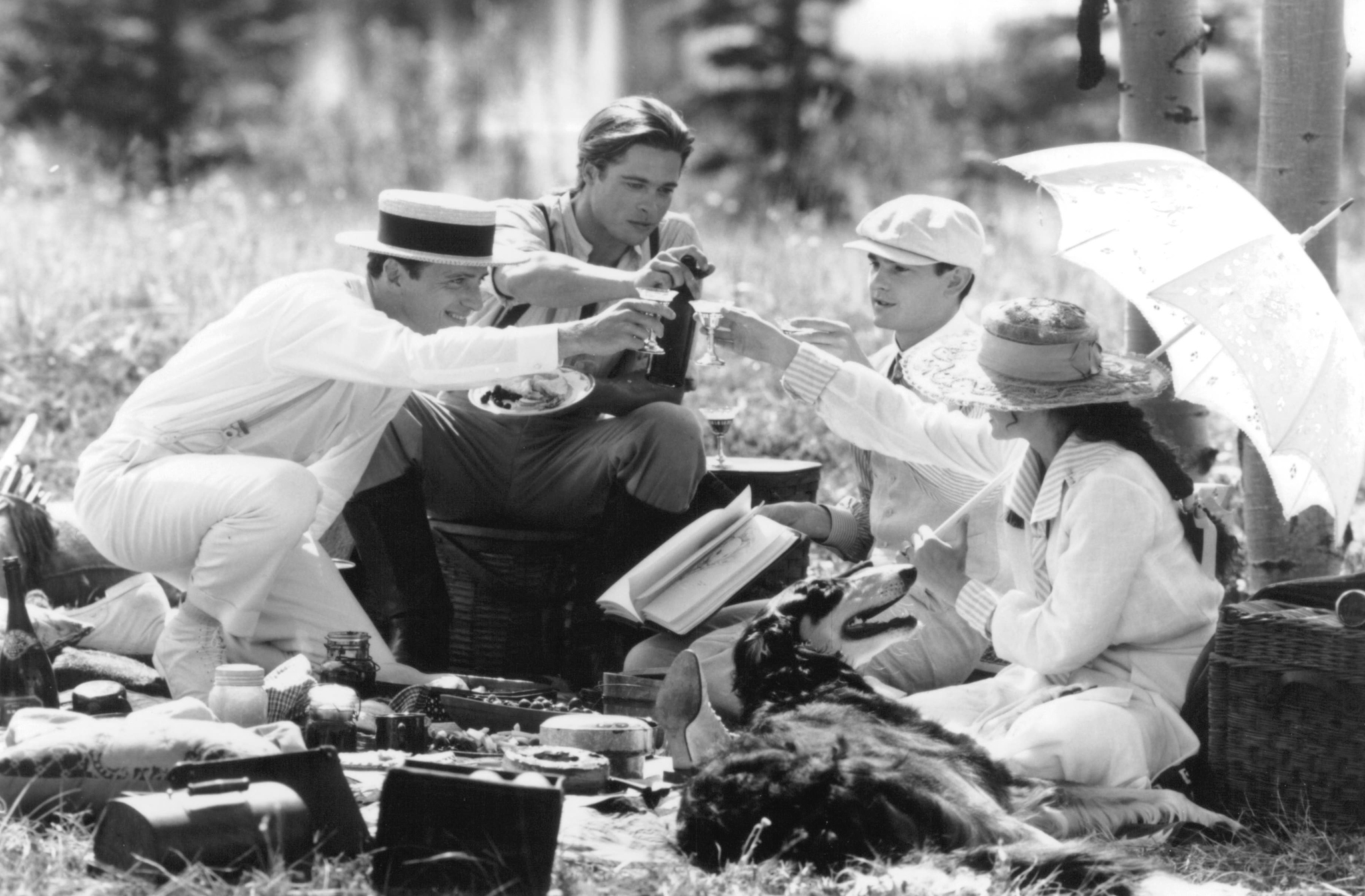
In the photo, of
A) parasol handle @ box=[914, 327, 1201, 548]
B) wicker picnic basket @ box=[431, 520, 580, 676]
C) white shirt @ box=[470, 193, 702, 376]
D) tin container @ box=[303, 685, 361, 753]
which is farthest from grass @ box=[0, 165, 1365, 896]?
tin container @ box=[303, 685, 361, 753]

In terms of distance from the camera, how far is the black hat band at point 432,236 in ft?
18.4

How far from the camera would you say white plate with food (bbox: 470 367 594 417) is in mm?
6098

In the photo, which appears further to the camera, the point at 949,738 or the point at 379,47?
the point at 379,47

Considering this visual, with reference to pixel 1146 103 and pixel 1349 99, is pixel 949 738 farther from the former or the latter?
pixel 1349 99

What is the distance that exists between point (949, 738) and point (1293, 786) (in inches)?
36.2

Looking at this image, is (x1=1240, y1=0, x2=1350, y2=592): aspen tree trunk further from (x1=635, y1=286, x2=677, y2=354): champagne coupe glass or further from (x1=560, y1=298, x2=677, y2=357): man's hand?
(x1=560, y1=298, x2=677, y2=357): man's hand

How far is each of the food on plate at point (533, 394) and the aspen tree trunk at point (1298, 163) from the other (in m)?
2.42

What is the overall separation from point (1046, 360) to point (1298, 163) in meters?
2.15

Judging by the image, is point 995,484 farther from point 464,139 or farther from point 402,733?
point 464,139

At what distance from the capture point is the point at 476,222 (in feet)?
18.5

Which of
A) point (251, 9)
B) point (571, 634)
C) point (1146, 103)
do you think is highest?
point (251, 9)

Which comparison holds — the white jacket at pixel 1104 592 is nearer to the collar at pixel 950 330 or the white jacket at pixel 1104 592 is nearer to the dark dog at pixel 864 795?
the dark dog at pixel 864 795

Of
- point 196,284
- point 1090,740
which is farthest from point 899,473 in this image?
point 196,284

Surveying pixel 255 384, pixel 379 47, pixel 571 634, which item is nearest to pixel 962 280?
pixel 571 634
